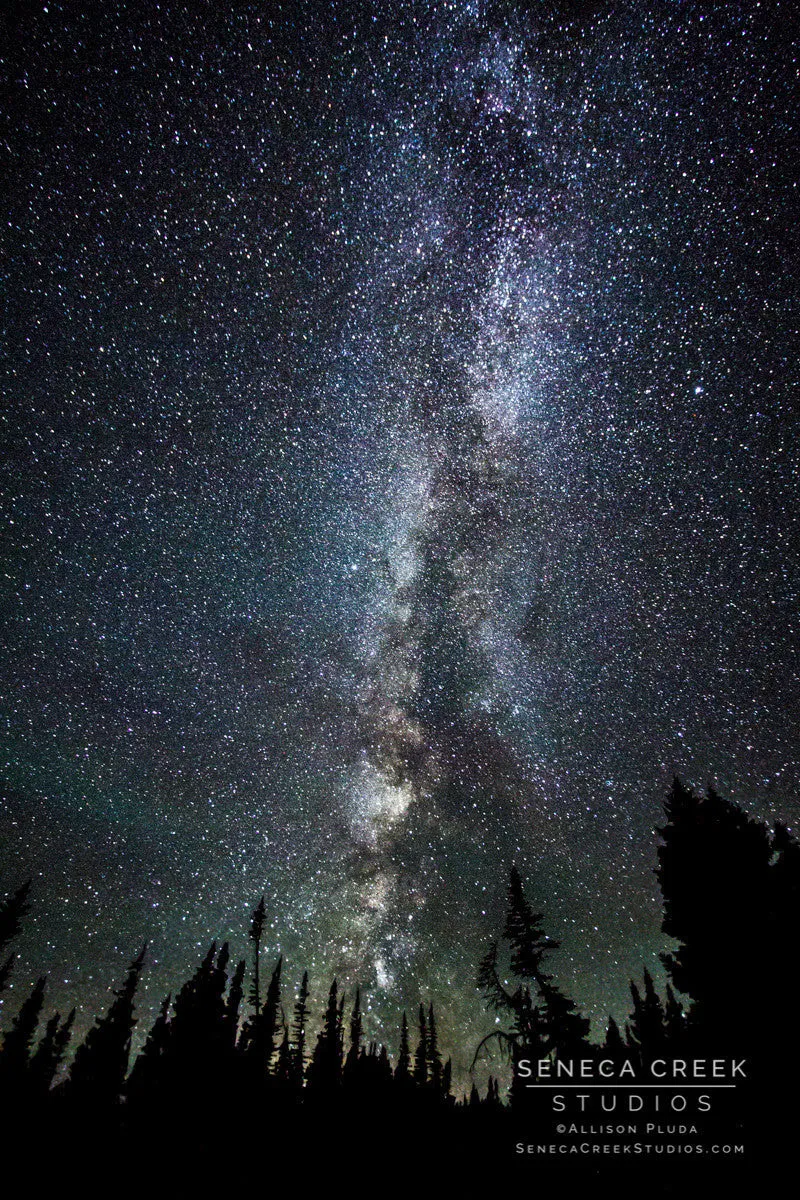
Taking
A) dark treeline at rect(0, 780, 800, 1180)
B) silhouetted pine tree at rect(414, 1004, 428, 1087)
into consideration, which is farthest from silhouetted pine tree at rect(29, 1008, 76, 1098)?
silhouetted pine tree at rect(414, 1004, 428, 1087)

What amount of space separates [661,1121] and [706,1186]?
6.23ft

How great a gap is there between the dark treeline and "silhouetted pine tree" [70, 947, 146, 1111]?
115 mm

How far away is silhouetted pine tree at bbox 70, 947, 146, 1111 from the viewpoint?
90.4 feet

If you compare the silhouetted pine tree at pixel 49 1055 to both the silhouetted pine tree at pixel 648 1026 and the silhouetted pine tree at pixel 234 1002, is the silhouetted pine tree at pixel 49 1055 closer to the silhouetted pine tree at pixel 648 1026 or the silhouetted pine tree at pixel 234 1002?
the silhouetted pine tree at pixel 234 1002

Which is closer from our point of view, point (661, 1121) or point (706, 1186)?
point (706, 1186)

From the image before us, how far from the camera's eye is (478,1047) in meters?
15.7

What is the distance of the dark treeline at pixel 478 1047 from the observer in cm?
1109

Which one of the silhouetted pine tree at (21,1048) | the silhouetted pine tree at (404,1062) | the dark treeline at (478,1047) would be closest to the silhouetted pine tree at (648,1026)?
the dark treeline at (478,1047)

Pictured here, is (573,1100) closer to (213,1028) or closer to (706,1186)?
(706,1186)

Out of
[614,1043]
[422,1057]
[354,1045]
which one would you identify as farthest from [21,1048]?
[614,1043]

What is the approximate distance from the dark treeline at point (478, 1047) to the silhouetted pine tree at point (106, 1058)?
115mm

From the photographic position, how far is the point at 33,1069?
110ft

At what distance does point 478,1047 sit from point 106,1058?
29463mm

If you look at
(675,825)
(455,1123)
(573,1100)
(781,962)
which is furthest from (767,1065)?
(455,1123)
